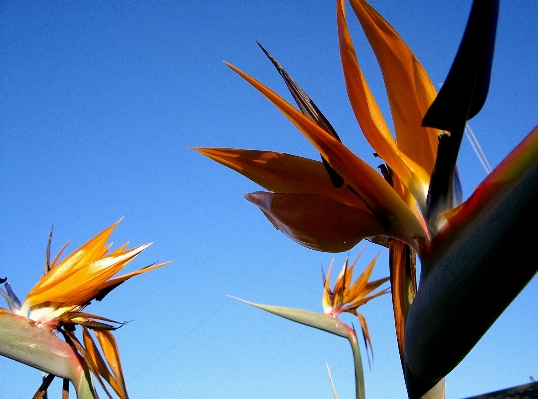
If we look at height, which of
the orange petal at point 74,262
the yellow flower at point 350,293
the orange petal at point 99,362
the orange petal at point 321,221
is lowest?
the yellow flower at point 350,293

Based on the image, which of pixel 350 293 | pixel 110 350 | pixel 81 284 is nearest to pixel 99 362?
pixel 110 350

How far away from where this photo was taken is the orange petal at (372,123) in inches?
18.5

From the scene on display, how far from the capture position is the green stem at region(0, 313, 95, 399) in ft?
2.49

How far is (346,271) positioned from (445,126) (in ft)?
5.16

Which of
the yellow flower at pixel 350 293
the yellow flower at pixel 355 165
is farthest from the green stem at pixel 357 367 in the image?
the yellow flower at pixel 355 165

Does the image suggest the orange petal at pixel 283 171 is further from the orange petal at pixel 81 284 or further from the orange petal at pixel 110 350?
the orange petal at pixel 110 350

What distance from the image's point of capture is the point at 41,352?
0.78m

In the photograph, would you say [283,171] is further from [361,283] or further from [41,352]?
[361,283]

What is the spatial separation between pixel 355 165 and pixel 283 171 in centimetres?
8

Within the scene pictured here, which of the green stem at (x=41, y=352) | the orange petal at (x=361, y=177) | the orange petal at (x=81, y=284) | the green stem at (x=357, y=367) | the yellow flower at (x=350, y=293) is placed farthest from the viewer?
the yellow flower at (x=350, y=293)

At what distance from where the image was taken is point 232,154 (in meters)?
0.49

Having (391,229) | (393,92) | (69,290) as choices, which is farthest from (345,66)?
(69,290)

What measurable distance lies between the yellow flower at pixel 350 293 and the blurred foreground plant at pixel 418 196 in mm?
1349

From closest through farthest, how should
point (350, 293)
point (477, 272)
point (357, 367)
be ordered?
point (477, 272) → point (357, 367) → point (350, 293)
